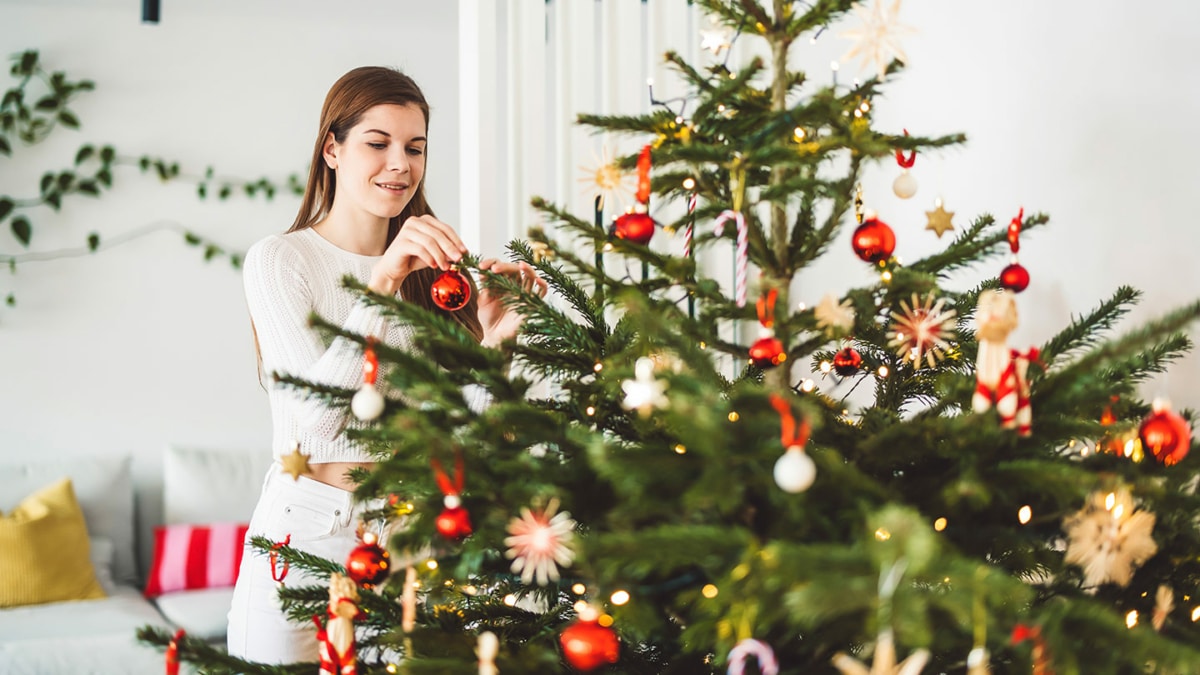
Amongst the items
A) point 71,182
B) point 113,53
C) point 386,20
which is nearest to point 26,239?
point 71,182

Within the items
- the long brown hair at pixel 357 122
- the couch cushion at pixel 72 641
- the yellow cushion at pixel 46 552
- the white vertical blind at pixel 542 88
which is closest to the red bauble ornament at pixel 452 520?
the long brown hair at pixel 357 122

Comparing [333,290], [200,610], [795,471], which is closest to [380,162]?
[333,290]

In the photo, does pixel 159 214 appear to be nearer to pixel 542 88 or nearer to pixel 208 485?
pixel 208 485

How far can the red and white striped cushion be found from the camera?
3223 mm

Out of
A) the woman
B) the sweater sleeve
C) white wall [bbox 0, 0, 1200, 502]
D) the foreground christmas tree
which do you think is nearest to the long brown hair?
the woman

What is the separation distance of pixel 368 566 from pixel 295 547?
525 mm

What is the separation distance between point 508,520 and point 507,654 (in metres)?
0.12

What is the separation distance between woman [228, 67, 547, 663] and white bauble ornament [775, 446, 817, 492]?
0.52 m

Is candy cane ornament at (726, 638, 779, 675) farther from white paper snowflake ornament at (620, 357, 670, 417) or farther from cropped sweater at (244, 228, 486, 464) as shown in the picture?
cropped sweater at (244, 228, 486, 464)

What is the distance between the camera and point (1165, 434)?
30.9 inches

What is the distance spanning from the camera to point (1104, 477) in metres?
0.65

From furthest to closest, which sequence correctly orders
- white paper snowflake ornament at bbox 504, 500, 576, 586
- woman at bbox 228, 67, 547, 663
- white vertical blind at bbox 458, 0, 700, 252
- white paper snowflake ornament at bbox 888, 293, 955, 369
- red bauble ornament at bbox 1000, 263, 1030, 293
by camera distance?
1. white vertical blind at bbox 458, 0, 700, 252
2. woman at bbox 228, 67, 547, 663
3. red bauble ornament at bbox 1000, 263, 1030, 293
4. white paper snowflake ornament at bbox 888, 293, 955, 369
5. white paper snowflake ornament at bbox 504, 500, 576, 586

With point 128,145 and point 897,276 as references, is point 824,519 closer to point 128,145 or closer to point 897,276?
point 897,276

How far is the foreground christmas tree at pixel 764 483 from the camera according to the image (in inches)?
23.8
